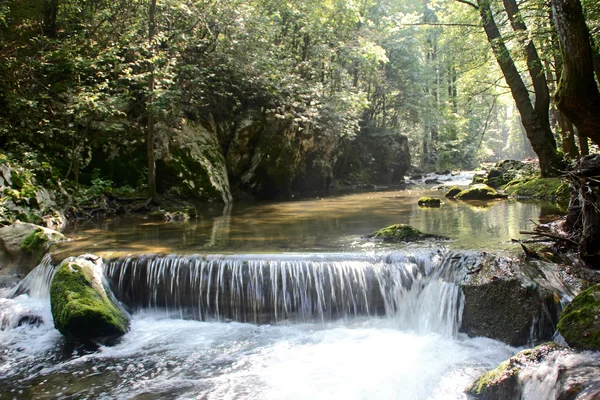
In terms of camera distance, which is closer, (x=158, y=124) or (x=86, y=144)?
(x=86, y=144)

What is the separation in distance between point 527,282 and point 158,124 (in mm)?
14015

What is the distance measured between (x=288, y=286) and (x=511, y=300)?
126 inches

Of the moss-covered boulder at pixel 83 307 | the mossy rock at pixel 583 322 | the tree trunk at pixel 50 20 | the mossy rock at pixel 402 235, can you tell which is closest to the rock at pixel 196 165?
the tree trunk at pixel 50 20

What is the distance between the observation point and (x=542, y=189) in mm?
15070

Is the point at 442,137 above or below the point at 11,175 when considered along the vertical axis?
above

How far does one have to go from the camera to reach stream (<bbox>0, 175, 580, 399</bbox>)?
511 centimetres

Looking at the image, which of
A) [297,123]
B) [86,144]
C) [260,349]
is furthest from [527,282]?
[297,123]

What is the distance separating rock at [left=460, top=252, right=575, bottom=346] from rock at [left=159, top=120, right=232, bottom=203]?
12.5 meters

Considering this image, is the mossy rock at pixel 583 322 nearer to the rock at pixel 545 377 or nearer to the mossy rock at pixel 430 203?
the rock at pixel 545 377

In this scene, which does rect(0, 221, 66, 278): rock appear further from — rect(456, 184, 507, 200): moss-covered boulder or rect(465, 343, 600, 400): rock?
rect(456, 184, 507, 200): moss-covered boulder

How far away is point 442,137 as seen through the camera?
42.0 metres

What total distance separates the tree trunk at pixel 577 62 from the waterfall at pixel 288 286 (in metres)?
2.98

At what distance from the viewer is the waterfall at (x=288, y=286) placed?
681cm

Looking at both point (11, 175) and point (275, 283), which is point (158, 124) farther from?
point (275, 283)
